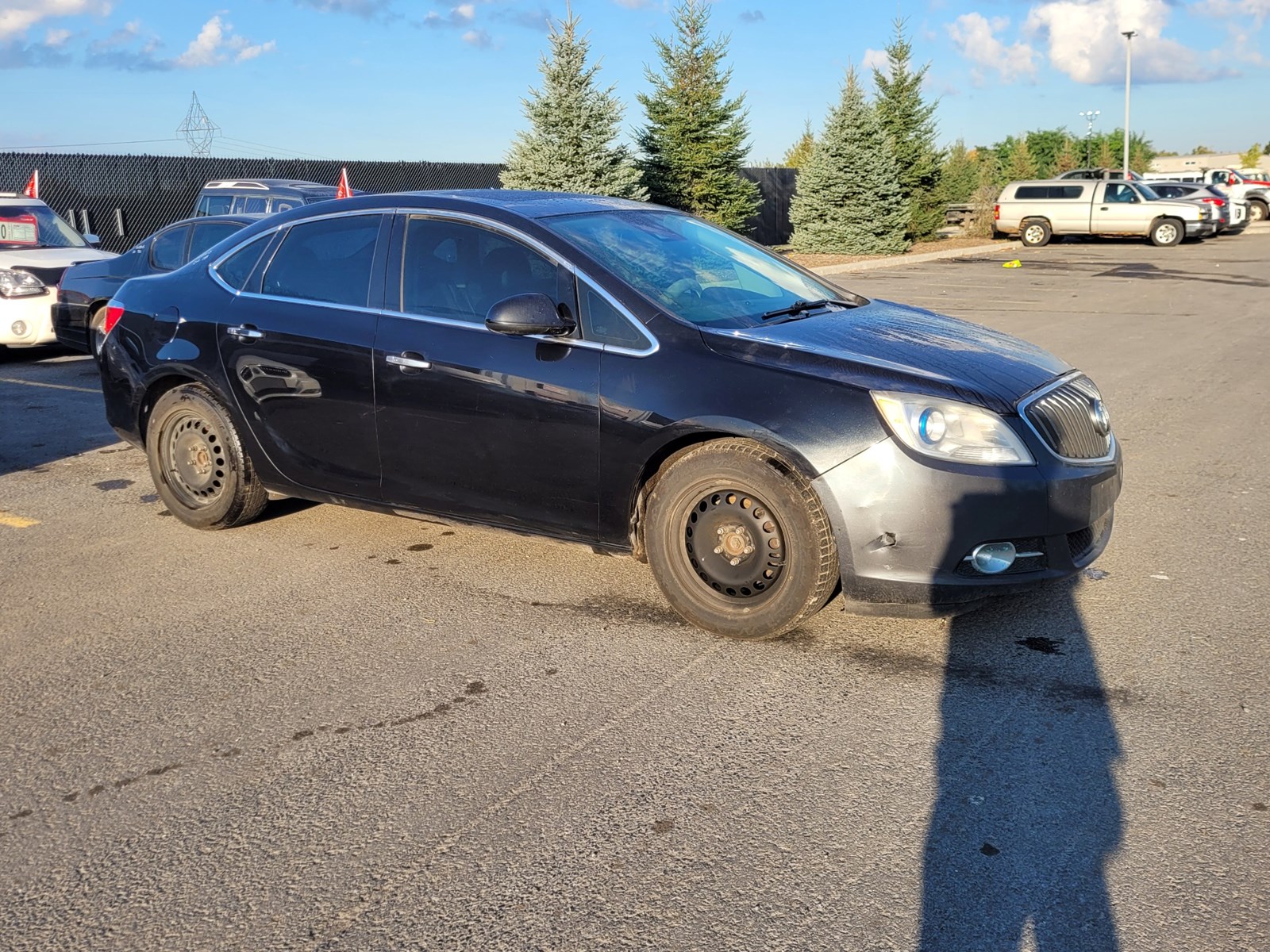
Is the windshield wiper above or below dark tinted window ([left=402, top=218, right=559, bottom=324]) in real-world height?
below

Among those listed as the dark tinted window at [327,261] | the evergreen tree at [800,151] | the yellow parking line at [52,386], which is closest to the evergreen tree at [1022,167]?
the evergreen tree at [800,151]

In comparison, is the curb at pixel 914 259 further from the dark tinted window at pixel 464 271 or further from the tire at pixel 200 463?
the dark tinted window at pixel 464 271

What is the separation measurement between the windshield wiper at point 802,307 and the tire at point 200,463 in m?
2.72

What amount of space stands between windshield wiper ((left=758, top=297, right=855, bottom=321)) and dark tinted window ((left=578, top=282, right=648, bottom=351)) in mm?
628

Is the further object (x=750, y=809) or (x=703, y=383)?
(x=703, y=383)

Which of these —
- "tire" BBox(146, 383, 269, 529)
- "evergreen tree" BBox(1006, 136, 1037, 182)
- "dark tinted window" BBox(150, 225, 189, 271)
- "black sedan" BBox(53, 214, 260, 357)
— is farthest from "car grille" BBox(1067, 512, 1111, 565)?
"evergreen tree" BBox(1006, 136, 1037, 182)

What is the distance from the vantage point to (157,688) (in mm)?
4301

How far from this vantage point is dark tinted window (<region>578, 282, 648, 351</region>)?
4766 mm

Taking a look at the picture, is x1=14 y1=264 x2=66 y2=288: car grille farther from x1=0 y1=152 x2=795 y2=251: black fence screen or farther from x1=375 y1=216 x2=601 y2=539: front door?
x1=375 y1=216 x2=601 y2=539: front door

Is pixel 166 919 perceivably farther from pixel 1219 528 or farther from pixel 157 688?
pixel 1219 528

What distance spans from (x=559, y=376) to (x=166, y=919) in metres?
2.58

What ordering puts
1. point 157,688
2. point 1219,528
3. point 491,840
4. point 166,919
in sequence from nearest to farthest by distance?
point 166,919
point 491,840
point 157,688
point 1219,528

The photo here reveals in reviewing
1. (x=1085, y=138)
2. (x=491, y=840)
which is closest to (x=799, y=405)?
(x=491, y=840)

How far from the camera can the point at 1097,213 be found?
33.2m
